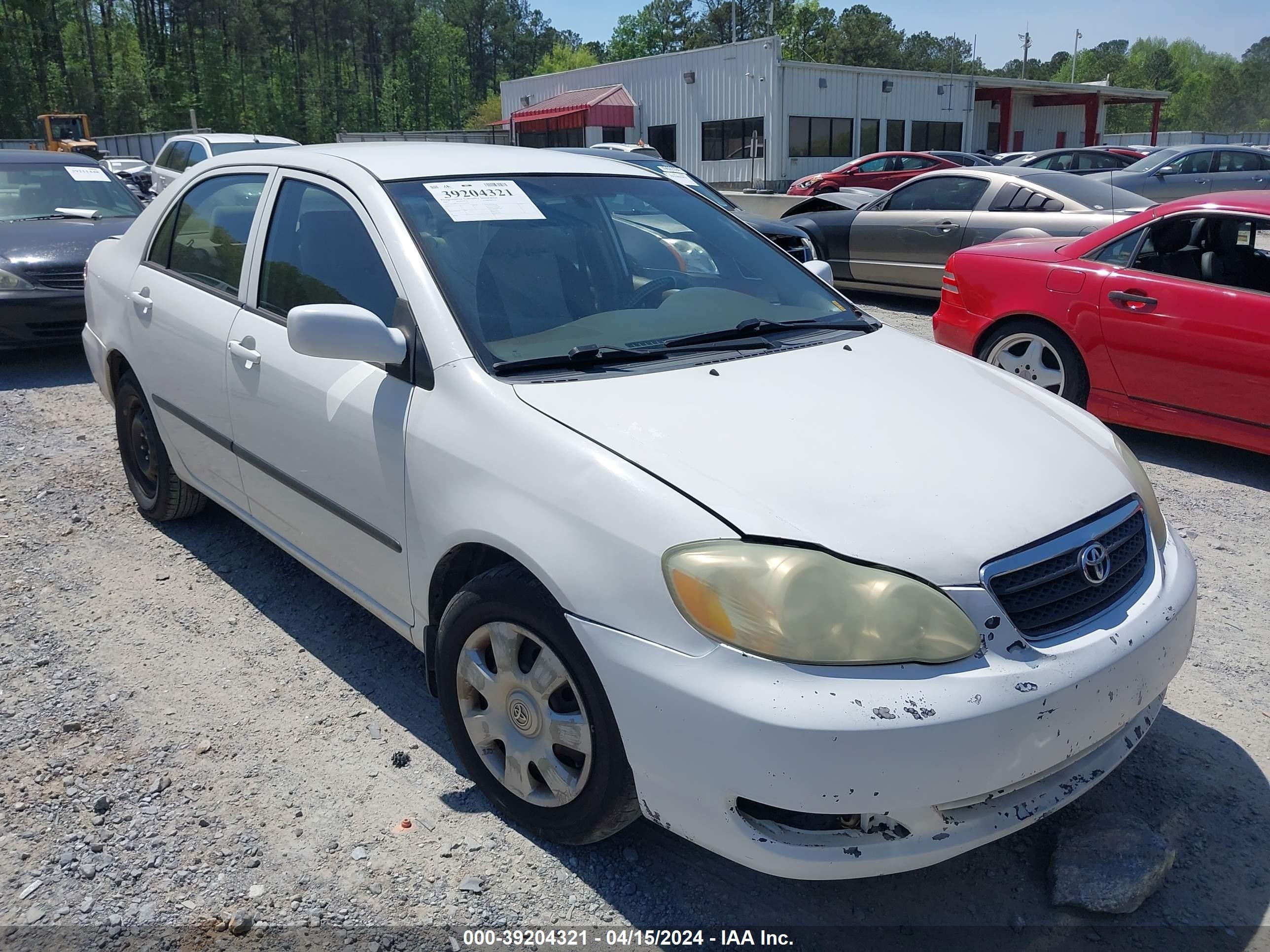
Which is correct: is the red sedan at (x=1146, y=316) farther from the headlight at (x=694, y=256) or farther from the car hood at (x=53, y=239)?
the car hood at (x=53, y=239)

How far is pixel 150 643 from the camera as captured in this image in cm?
358

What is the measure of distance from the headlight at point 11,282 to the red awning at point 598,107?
32.9 meters

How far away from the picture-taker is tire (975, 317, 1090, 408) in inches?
224

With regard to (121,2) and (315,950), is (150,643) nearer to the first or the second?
(315,950)

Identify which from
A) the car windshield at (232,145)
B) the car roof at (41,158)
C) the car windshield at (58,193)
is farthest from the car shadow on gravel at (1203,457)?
the car windshield at (232,145)

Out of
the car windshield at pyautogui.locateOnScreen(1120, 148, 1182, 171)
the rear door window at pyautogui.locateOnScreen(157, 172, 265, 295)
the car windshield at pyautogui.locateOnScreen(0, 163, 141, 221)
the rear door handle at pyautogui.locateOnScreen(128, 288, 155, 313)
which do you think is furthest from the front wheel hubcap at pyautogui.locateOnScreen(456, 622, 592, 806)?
the car windshield at pyautogui.locateOnScreen(1120, 148, 1182, 171)

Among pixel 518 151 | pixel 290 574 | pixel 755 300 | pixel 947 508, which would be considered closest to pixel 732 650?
pixel 947 508

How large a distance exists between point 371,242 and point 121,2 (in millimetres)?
89648

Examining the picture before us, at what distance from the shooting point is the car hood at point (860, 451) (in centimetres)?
208

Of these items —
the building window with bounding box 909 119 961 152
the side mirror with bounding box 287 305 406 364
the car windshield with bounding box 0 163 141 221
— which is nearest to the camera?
the side mirror with bounding box 287 305 406 364

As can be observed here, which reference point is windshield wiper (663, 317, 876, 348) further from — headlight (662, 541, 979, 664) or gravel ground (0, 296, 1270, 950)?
gravel ground (0, 296, 1270, 950)

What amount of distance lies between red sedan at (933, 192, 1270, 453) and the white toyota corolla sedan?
8.07 feet

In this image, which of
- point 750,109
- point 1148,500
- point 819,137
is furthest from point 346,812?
point 819,137

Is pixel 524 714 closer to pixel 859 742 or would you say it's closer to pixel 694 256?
pixel 859 742
